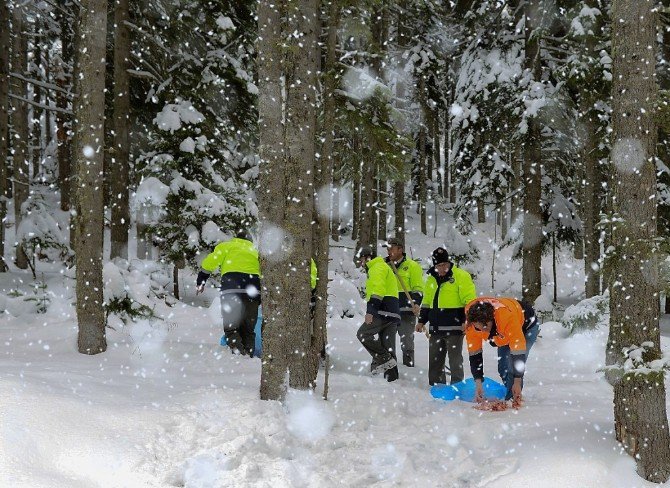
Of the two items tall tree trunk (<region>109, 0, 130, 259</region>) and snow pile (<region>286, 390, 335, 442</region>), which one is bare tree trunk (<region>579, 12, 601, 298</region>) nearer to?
snow pile (<region>286, 390, 335, 442</region>)

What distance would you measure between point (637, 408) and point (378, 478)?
2.27 m

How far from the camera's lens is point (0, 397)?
4586 millimetres

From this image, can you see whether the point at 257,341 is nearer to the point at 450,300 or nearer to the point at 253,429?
the point at 450,300

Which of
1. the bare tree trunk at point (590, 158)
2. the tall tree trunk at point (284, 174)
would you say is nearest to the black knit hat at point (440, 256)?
the tall tree trunk at point (284, 174)

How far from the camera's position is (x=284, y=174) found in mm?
5922

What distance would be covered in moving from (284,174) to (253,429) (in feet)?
8.57

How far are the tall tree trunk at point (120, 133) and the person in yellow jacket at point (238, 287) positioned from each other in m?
5.31

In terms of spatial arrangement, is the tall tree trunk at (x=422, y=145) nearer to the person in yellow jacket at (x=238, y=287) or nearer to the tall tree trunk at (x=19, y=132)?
the tall tree trunk at (x=19, y=132)

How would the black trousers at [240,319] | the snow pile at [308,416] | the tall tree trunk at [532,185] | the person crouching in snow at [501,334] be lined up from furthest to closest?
the tall tree trunk at [532,185] < the black trousers at [240,319] < the person crouching in snow at [501,334] < the snow pile at [308,416]

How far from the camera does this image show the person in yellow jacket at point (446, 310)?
778 centimetres

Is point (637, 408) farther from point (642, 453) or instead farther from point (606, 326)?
point (606, 326)

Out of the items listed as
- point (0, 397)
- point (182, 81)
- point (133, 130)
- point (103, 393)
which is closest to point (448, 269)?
point (103, 393)

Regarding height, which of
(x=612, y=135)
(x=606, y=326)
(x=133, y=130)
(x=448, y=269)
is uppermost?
(x=133, y=130)

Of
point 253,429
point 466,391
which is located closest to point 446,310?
point 466,391
